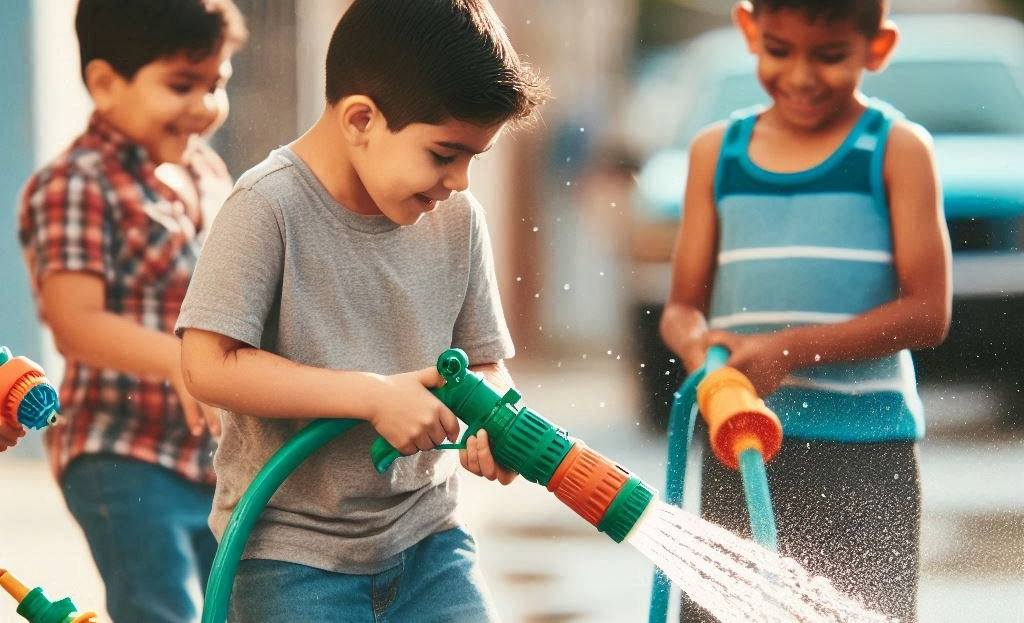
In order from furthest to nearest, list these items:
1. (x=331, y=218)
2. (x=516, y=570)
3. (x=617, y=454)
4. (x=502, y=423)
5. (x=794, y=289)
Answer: (x=516, y=570) < (x=617, y=454) < (x=794, y=289) < (x=331, y=218) < (x=502, y=423)

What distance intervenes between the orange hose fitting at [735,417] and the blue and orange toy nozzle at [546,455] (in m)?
0.27

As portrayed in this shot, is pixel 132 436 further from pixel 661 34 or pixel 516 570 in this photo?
pixel 661 34

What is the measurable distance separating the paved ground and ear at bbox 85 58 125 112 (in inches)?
25.2

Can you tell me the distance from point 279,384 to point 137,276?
2.66ft

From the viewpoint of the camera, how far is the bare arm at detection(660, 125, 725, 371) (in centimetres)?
209

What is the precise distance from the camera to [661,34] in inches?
83.6

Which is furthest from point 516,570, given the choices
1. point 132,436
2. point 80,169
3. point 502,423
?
point 80,169

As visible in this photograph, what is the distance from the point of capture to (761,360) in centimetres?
207

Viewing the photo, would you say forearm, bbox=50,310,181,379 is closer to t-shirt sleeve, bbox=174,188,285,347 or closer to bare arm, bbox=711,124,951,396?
t-shirt sleeve, bbox=174,188,285,347

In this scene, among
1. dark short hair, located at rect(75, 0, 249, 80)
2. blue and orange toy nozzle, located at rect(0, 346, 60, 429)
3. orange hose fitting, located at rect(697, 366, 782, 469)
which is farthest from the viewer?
dark short hair, located at rect(75, 0, 249, 80)

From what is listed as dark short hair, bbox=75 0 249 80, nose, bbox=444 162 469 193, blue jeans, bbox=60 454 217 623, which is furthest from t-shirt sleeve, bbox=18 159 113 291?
nose, bbox=444 162 469 193

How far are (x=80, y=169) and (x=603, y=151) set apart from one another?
2.99 ft

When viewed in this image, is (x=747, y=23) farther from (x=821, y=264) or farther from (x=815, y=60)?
(x=821, y=264)

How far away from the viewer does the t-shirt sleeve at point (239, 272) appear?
1.65 m
